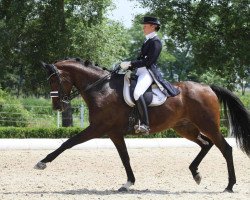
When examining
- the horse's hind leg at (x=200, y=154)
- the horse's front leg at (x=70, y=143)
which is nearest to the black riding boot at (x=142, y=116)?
the horse's front leg at (x=70, y=143)

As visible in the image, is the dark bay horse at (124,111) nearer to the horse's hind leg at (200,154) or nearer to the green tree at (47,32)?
the horse's hind leg at (200,154)

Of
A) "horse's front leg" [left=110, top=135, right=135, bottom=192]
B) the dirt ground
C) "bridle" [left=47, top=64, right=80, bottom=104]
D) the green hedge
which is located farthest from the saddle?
the green hedge

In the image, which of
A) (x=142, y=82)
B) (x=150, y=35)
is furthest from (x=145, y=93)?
(x=150, y=35)

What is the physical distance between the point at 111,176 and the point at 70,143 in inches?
87.3

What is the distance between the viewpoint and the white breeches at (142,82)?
7707mm

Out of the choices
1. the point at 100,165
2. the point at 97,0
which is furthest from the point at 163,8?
the point at 100,165

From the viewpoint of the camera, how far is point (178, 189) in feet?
26.6

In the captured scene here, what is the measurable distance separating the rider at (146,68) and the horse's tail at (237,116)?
1.10m

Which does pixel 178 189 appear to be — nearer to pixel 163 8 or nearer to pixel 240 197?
pixel 240 197

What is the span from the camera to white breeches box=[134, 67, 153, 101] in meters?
7.71

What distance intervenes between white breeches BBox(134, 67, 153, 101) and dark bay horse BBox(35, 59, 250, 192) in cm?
27

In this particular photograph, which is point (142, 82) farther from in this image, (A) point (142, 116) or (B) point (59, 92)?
(B) point (59, 92)

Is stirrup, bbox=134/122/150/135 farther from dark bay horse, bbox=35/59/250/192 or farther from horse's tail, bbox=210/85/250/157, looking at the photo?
horse's tail, bbox=210/85/250/157

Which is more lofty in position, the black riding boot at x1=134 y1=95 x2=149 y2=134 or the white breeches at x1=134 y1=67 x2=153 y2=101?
the white breeches at x1=134 y1=67 x2=153 y2=101
